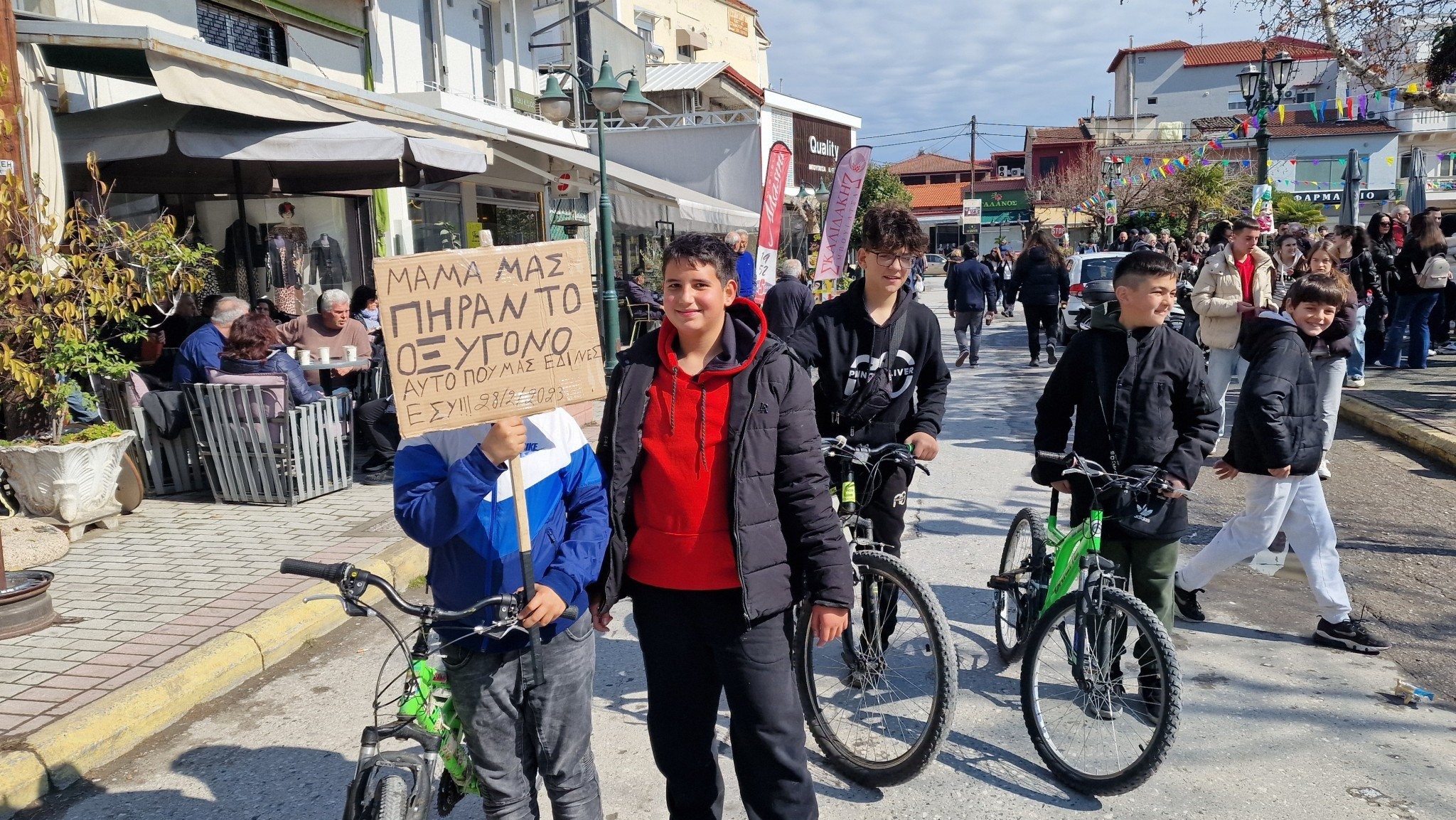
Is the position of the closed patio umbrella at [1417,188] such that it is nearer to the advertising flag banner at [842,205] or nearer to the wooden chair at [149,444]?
the advertising flag banner at [842,205]

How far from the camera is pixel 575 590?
2439 mm

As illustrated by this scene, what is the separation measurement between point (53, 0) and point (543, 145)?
15.6 ft

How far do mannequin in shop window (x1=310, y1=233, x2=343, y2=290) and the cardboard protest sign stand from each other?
10.5 meters

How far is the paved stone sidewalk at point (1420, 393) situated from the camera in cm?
890

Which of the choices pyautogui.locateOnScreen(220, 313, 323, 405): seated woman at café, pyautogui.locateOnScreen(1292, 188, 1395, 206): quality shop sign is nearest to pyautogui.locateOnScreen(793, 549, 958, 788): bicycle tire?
pyautogui.locateOnScreen(220, 313, 323, 405): seated woman at café

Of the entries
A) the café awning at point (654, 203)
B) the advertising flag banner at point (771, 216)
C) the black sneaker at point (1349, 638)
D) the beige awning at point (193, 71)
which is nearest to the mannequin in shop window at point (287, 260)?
the beige awning at point (193, 71)

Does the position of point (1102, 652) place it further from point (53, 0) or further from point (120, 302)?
point (53, 0)

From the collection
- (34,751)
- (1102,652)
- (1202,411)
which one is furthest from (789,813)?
(34,751)

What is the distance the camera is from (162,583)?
17.4 feet

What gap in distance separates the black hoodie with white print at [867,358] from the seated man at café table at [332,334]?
18.1ft

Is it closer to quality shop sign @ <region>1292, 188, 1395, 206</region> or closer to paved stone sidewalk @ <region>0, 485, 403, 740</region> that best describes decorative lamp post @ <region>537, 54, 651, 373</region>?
paved stone sidewalk @ <region>0, 485, 403, 740</region>

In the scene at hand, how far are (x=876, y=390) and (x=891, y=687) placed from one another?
3.68 ft

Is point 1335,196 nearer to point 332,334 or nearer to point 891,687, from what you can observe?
point 332,334

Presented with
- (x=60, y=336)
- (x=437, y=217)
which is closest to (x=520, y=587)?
(x=60, y=336)
